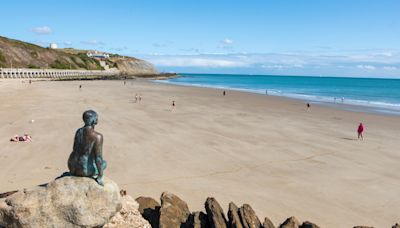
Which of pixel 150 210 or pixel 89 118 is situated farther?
pixel 150 210

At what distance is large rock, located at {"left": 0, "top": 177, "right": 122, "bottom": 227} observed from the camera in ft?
24.0

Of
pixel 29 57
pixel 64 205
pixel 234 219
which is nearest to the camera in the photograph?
pixel 64 205

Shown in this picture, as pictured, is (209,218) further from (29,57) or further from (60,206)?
(29,57)

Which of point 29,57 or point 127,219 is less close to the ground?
point 29,57

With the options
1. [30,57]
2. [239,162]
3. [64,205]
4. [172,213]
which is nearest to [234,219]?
[172,213]

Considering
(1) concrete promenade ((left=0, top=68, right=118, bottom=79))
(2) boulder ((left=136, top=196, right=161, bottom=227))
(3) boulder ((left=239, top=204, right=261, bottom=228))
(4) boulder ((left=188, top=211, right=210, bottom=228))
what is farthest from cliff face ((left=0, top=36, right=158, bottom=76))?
(3) boulder ((left=239, top=204, right=261, bottom=228))

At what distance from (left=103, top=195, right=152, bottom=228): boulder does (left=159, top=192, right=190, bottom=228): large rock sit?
668 mm

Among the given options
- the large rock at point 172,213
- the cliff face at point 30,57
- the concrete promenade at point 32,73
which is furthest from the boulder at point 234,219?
the cliff face at point 30,57

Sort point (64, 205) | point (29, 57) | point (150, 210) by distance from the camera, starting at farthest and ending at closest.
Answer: point (29, 57) < point (150, 210) < point (64, 205)

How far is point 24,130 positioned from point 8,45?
113261 millimetres

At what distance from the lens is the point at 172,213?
31.9 ft

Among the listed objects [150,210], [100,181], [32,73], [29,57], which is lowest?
[150,210]

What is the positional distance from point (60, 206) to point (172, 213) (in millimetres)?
3261

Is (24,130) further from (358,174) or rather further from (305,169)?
(358,174)
